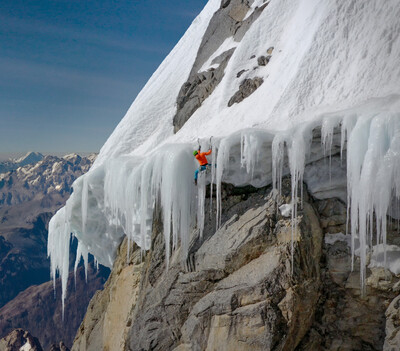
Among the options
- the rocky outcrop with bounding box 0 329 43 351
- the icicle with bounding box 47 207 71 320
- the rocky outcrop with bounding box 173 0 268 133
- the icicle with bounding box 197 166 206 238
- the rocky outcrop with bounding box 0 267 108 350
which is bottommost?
the rocky outcrop with bounding box 0 267 108 350

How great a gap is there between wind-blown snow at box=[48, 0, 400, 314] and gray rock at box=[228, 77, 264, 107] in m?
0.21

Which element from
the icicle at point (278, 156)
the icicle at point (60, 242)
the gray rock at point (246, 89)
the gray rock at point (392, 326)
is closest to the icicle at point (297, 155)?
the icicle at point (278, 156)

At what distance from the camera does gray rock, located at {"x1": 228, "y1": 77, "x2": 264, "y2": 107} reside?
34.2 feet

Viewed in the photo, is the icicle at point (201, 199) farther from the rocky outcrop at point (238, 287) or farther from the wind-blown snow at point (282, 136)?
the rocky outcrop at point (238, 287)

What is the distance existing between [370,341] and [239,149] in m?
4.55

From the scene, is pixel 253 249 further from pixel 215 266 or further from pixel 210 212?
pixel 210 212

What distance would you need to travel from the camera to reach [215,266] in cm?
748

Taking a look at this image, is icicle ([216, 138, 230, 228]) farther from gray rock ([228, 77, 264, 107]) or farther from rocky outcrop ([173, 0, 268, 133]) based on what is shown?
rocky outcrop ([173, 0, 268, 133])

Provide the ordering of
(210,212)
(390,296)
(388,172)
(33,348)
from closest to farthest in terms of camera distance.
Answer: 1. (388,172)
2. (390,296)
3. (210,212)
4. (33,348)

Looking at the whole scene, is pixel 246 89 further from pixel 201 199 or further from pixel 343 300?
pixel 343 300

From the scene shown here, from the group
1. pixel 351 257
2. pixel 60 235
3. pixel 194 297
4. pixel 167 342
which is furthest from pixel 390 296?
pixel 60 235

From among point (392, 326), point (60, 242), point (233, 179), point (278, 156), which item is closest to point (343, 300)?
point (392, 326)

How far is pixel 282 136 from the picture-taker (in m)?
7.09

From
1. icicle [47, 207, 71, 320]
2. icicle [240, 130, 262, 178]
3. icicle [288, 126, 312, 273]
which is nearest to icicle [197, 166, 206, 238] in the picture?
icicle [240, 130, 262, 178]
